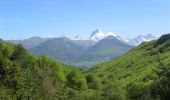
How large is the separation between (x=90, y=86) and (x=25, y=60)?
3823 centimetres

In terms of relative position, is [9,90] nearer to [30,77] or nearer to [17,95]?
[17,95]

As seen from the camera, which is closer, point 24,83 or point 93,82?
point 24,83

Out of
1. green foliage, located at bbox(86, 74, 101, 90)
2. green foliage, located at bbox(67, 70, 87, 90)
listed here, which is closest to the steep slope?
green foliage, located at bbox(67, 70, 87, 90)

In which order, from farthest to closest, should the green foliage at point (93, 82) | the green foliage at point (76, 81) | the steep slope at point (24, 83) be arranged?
the green foliage at point (93, 82)
the green foliage at point (76, 81)
the steep slope at point (24, 83)

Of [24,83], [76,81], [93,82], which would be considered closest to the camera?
[24,83]

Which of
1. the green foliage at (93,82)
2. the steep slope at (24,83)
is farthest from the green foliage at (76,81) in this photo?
the steep slope at (24,83)

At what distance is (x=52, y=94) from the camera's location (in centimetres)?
10731

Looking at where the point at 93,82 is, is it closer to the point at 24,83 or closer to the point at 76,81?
the point at 76,81

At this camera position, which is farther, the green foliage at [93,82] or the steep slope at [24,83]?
the green foliage at [93,82]

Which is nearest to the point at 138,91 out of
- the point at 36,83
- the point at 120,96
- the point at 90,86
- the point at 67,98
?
the point at 120,96

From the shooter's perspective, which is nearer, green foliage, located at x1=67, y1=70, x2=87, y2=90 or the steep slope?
the steep slope

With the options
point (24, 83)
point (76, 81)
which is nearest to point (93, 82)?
point (76, 81)

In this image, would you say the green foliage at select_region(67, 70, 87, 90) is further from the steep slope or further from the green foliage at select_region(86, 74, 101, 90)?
the steep slope

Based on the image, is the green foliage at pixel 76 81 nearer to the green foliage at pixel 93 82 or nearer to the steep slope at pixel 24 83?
the green foliage at pixel 93 82
